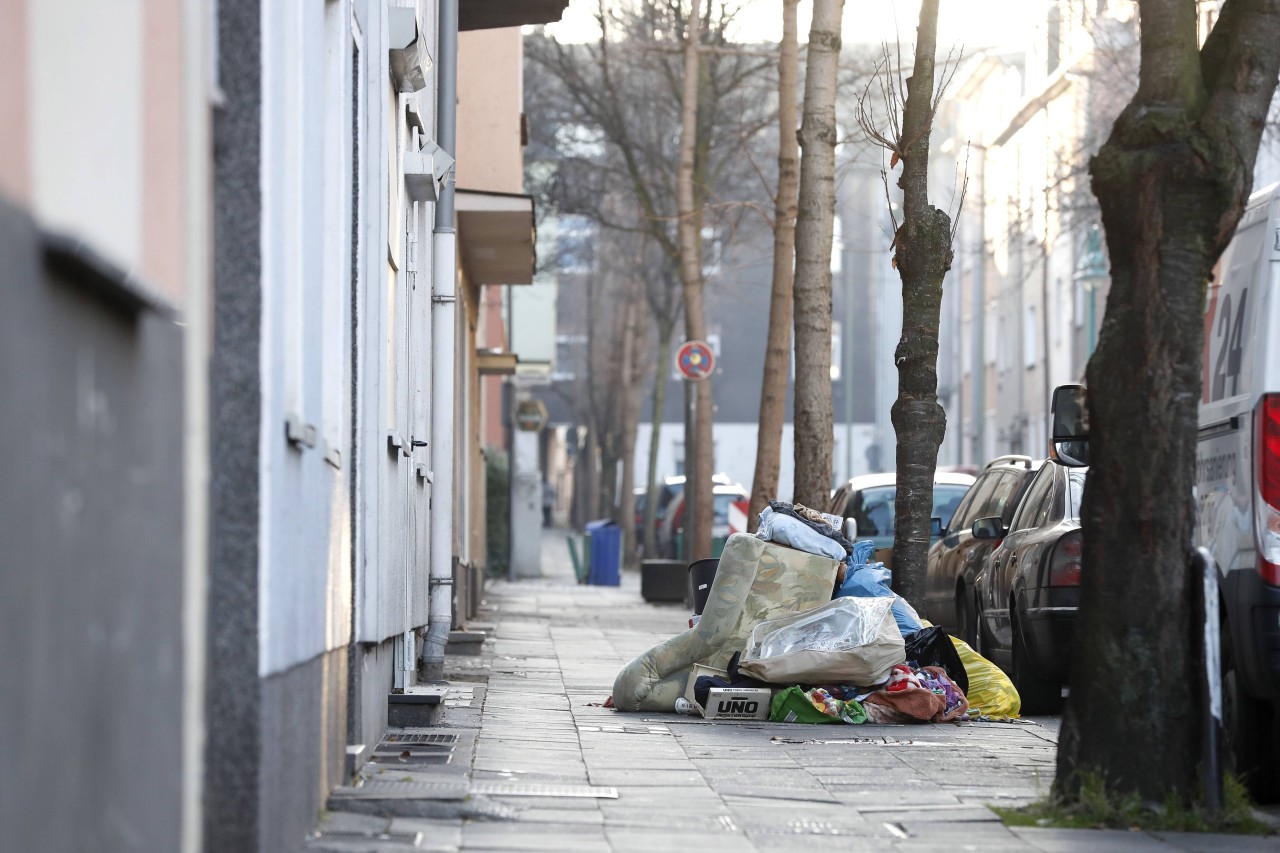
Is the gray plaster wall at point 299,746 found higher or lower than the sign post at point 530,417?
lower

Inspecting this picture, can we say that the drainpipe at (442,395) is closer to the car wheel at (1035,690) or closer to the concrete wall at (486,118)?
the car wheel at (1035,690)

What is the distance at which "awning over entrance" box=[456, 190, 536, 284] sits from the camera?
18.1 meters

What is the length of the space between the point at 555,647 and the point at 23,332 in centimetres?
1543

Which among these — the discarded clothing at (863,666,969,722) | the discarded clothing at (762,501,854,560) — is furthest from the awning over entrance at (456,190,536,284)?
the discarded clothing at (863,666,969,722)

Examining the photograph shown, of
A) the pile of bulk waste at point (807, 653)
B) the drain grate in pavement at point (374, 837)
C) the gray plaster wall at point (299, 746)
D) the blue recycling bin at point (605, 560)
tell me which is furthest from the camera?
the blue recycling bin at point (605, 560)

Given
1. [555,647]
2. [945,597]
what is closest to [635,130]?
[555,647]

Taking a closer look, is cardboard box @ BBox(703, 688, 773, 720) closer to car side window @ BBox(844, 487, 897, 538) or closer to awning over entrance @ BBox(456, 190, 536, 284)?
awning over entrance @ BBox(456, 190, 536, 284)

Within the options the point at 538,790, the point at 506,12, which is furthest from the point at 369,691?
the point at 506,12

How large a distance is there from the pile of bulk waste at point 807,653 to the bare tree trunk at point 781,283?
29.5 ft

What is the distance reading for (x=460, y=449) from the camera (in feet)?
68.6

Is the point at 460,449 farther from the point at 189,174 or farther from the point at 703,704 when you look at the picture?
the point at 189,174

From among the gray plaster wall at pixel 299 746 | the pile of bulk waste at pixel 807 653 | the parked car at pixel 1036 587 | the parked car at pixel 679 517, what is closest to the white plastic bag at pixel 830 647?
the pile of bulk waste at pixel 807 653

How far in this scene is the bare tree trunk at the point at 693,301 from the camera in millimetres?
27031

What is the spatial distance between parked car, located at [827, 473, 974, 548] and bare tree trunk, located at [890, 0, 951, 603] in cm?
615
